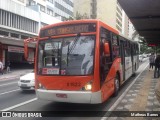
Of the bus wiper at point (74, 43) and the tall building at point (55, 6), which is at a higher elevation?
the tall building at point (55, 6)

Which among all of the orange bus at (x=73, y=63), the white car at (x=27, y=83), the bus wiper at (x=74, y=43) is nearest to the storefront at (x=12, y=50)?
the white car at (x=27, y=83)

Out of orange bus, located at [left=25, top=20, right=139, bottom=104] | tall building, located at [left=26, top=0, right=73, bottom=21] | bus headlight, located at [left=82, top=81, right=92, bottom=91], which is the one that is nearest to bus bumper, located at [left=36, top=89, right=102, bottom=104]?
orange bus, located at [left=25, top=20, right=139, bottom=104]

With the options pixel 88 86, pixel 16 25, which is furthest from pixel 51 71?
pixel 16 25

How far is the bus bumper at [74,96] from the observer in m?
9.45

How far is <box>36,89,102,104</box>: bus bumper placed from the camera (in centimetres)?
945

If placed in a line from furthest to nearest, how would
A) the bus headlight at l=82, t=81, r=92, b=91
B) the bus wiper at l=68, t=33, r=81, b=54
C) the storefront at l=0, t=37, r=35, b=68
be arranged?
1. the storefront at l=0, t=37, r=35, b=68
2. the bus wiper at l=68, t=33, r=81, b=54
3. the bus headlight at l=82, t=81, r=92, b=91

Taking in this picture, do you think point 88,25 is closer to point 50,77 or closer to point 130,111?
point 50,77

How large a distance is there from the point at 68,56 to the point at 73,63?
32cm

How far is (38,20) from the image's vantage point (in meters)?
54.5

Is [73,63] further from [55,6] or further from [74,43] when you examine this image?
[55,6]

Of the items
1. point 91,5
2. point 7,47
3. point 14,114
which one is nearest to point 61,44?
point 14,114

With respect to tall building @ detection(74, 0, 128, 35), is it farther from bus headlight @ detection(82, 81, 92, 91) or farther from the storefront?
bus headlight @ detection(82, 81, 92, 91)

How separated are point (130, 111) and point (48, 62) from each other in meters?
3.36

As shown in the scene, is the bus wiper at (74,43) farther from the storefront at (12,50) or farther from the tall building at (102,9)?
the tall building at (102,9)
